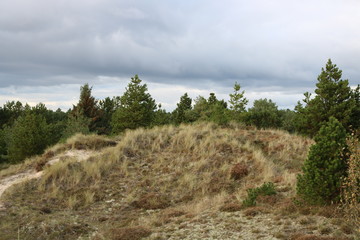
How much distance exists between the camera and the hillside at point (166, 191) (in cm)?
817

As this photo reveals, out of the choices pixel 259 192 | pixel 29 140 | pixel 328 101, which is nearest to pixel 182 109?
pixel 328 101

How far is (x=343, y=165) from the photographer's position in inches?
317

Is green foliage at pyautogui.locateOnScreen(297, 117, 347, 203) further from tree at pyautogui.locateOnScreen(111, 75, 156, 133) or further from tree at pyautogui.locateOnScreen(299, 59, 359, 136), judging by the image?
tree at pyautogui.locateOnScreen(111, 75, 156, 133)

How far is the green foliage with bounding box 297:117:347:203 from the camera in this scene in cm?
799

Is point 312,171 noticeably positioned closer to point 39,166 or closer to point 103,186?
point 103,186

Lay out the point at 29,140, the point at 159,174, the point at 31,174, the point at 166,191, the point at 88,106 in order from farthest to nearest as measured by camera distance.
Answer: the point at 88,106 → the point at 29,140 → the point at 31,174 → the point at 159,174 → the point at 166,191

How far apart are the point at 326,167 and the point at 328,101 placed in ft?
81.1

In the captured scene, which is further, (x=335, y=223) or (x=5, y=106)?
(x=5, y=106)

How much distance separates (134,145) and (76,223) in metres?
8.20

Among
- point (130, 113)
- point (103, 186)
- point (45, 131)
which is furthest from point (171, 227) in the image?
point (130, 113)

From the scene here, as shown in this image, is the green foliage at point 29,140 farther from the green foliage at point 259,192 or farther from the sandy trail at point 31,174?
the green foliage at point 259,192

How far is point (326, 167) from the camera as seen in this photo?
813cm

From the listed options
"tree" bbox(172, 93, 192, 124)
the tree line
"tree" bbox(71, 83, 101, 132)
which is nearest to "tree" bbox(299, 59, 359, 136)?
the tree line

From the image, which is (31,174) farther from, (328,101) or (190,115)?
(190,115)
